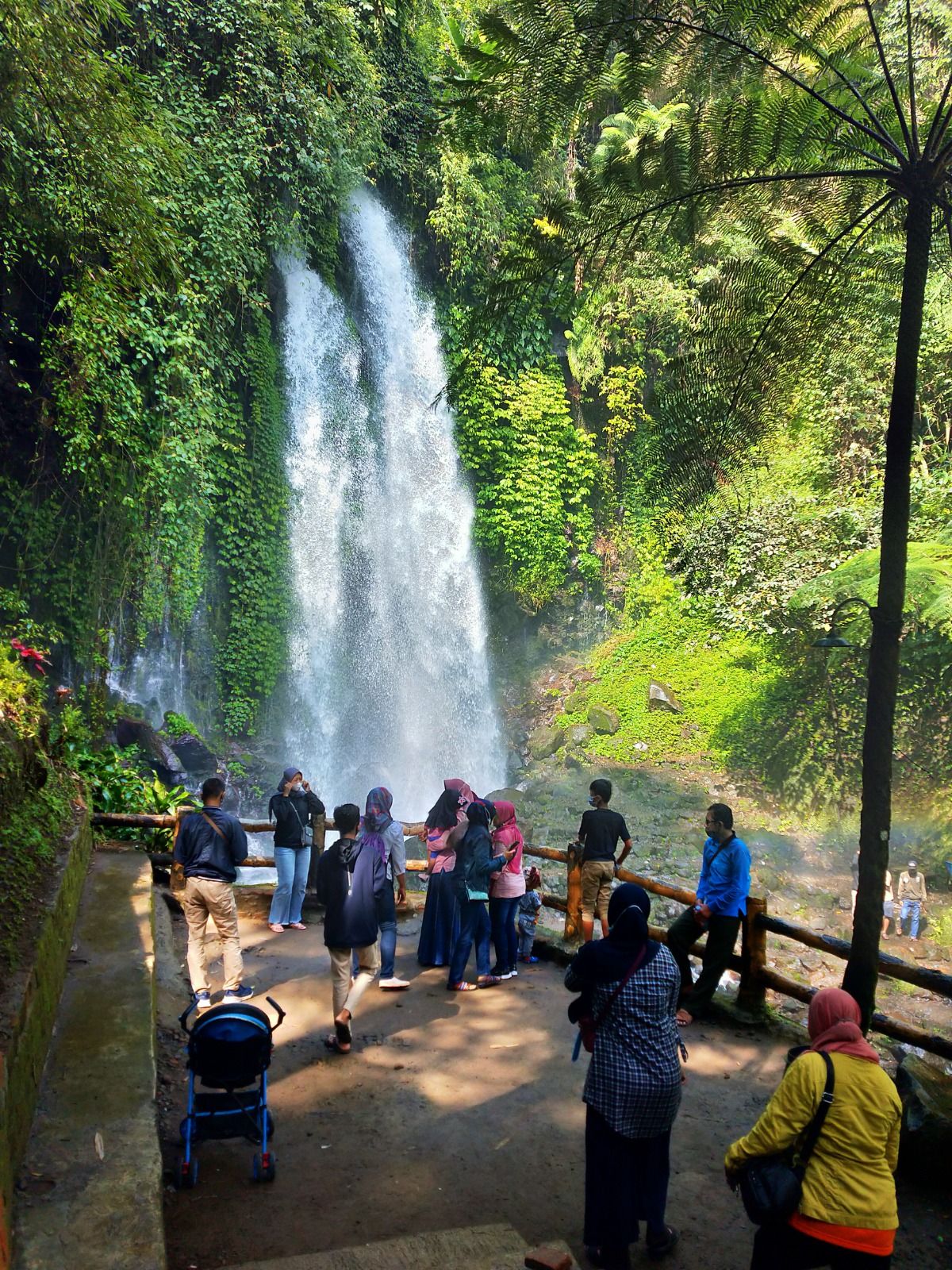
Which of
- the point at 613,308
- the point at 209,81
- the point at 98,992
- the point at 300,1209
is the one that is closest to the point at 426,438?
the point at 613,308

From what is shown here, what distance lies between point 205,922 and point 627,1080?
3725 mm

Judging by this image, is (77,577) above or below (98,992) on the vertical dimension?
above

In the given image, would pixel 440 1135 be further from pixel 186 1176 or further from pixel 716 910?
pixel 716 910

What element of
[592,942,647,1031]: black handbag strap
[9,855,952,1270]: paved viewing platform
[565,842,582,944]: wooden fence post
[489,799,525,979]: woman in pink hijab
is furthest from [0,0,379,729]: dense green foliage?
[592,942,647,1031]: black handbag strap

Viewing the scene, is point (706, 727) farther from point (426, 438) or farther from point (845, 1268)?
point (845, 1268)

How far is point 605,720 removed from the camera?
2061 centimetres

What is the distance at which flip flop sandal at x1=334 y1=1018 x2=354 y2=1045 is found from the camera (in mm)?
5727

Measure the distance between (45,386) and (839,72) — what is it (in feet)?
38.2

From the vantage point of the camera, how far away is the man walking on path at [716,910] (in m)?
6.14

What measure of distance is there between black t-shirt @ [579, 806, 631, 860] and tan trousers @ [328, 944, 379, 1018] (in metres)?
2.55

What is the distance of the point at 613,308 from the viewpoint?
22.2 m

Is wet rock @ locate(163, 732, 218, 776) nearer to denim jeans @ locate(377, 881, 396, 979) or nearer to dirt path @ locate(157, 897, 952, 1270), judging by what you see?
dirt path @ locate(157, 897, 952, 1270)

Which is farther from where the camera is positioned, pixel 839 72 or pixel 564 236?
pixel 564 236

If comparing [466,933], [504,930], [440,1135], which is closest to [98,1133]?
[440,1135]
